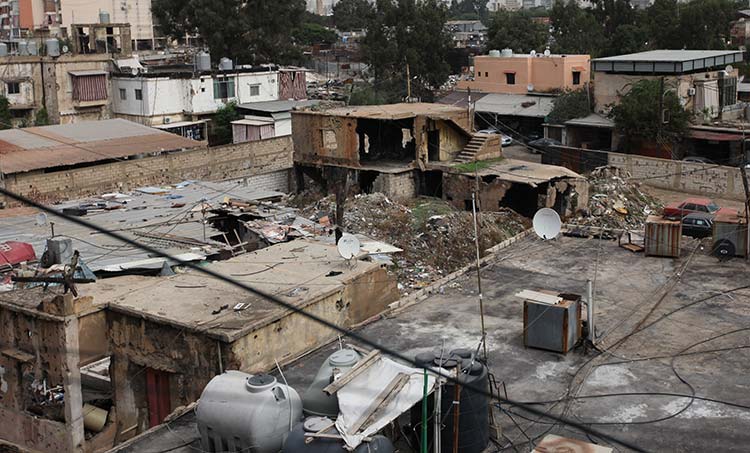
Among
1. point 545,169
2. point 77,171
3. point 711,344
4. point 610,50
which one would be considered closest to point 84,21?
point 610,50

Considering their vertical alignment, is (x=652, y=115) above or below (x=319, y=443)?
above

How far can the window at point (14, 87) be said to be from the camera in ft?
126

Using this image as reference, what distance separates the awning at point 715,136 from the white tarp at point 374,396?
1119 inches

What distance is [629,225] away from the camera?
85.5 feet

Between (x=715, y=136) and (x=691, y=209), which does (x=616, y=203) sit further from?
(x=715, y=136)

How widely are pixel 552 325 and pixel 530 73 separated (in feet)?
116

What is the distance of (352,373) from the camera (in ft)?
30.6

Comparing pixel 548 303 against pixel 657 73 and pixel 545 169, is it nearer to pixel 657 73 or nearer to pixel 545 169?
pixel 545 169

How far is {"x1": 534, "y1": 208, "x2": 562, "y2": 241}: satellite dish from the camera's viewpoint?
16.8 metres

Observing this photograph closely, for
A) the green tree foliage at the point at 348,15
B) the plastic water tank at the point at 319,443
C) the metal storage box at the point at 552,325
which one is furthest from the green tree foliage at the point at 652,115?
the green tree foliage at the point at 348,15

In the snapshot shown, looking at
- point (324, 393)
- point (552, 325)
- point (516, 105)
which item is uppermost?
point (516, 105)

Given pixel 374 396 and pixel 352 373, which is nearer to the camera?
pixel 374 396

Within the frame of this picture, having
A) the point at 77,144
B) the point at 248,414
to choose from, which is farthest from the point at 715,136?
the point at 248,414

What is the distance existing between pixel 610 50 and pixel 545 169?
30.4 meters
